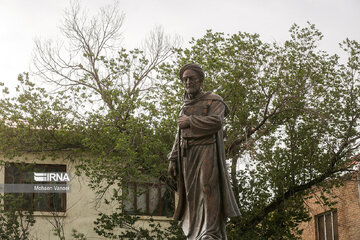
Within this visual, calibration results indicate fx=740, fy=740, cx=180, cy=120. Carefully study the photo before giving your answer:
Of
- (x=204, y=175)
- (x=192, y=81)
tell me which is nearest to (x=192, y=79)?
(x=192, y=81)

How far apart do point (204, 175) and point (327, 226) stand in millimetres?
26727

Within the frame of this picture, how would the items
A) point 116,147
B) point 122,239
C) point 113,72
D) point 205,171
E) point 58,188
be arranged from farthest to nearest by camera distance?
point 58,188 < point 113,72 < point 122,239 < point 116,147 < point 205,171

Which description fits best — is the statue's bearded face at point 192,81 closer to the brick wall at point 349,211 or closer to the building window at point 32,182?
the building window at point 32,182

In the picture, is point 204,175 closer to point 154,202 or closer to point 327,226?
point 154,202

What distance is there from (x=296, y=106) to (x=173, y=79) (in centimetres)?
435

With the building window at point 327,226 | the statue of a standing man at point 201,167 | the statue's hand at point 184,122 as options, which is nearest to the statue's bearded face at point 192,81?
the statue of a standing man at point 201,167

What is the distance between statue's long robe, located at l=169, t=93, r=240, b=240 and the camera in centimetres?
915

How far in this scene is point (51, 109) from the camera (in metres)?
26.5

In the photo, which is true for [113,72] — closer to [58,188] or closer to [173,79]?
[173,79]

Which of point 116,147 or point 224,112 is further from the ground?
point 116,147

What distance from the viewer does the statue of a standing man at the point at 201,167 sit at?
9.16 metres

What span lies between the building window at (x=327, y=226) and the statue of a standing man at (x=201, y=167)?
25.3 metres

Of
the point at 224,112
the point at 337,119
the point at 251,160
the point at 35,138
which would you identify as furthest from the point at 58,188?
the point at 224,112

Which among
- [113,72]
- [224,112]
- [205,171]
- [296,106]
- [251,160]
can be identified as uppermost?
[113,72]
